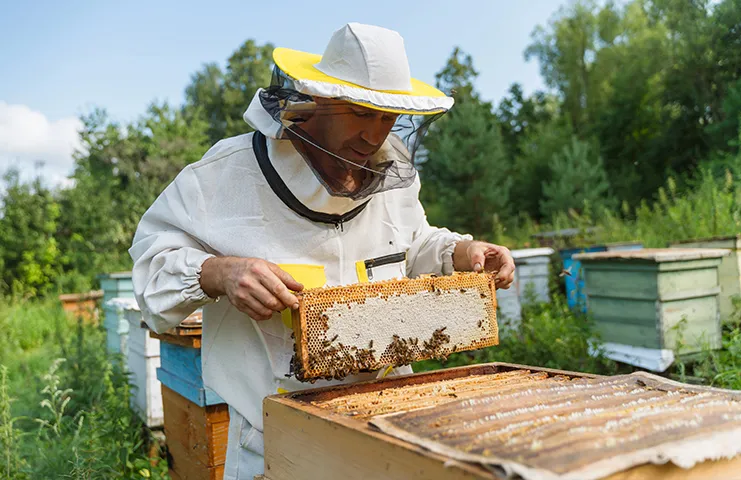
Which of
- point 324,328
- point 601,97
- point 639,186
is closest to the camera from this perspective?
point 324,328

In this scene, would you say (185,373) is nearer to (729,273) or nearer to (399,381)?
(399,381)

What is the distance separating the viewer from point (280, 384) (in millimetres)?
1727

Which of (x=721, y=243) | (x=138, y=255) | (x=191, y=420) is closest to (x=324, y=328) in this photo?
(x=138, y=255)

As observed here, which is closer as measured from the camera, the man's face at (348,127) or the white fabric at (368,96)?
the white fabric at (368,96)

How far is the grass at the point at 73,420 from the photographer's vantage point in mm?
3360

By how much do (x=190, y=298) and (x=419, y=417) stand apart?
744mm

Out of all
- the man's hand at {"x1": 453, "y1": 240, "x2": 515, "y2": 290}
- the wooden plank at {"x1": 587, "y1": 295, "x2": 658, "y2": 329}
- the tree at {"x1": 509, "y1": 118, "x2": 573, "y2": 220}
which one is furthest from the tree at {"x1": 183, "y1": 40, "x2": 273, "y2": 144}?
the man's hand at {"x1": 453, "y1": 240, "x2": 515, "y2": 290}

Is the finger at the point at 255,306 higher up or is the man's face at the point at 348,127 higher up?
the man's face at the point at 348,127

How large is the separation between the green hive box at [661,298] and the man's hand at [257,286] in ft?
12.0

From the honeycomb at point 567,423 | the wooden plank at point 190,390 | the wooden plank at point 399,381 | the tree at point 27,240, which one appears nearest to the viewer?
the honeycomb at point 567,423

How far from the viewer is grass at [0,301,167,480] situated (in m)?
3.36

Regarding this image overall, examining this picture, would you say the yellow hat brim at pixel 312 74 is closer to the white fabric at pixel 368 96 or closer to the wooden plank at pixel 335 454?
the white fabric at pixel 368 96

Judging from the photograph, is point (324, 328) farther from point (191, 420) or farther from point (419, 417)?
point (191, 420)

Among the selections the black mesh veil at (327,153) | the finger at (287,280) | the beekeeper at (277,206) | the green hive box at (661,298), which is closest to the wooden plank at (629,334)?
the green hive box at (661,298)
